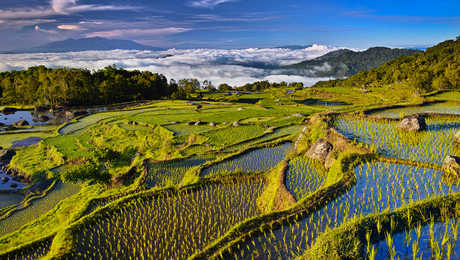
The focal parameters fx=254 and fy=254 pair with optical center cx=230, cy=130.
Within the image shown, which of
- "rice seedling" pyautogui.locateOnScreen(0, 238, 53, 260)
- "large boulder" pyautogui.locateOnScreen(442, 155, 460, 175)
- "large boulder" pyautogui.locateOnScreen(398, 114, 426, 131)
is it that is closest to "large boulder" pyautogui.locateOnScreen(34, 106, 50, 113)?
"rice seedling" pyautogui.locateOnScreen(0, 238, 53, 260)

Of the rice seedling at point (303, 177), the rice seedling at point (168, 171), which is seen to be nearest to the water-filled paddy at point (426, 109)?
the rice seedling at point (303, 177)

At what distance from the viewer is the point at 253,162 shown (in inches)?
555

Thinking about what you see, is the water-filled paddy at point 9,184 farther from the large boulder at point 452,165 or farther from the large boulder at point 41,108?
the large boulder at point 41,108

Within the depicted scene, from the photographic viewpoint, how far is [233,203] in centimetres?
934

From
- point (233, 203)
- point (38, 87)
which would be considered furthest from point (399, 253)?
point (38, 87)

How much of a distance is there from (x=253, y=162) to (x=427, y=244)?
9041 millimetres

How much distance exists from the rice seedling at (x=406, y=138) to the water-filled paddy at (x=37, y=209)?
1779 cm

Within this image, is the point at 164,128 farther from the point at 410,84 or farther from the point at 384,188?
the point at 410,84

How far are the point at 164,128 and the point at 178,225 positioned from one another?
1938 centimetres

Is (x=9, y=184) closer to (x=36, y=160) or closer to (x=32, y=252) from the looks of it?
(x=36, y=160)

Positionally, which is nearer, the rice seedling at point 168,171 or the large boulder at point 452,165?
the large boulder at point 452,165

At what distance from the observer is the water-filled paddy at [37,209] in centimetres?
1297

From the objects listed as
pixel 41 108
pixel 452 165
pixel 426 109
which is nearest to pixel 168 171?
pixel 452 165

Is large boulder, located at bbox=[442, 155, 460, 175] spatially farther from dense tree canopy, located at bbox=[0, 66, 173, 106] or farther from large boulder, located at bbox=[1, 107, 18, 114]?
large boulder, located at bbox=[1, 107, 18, 114]
